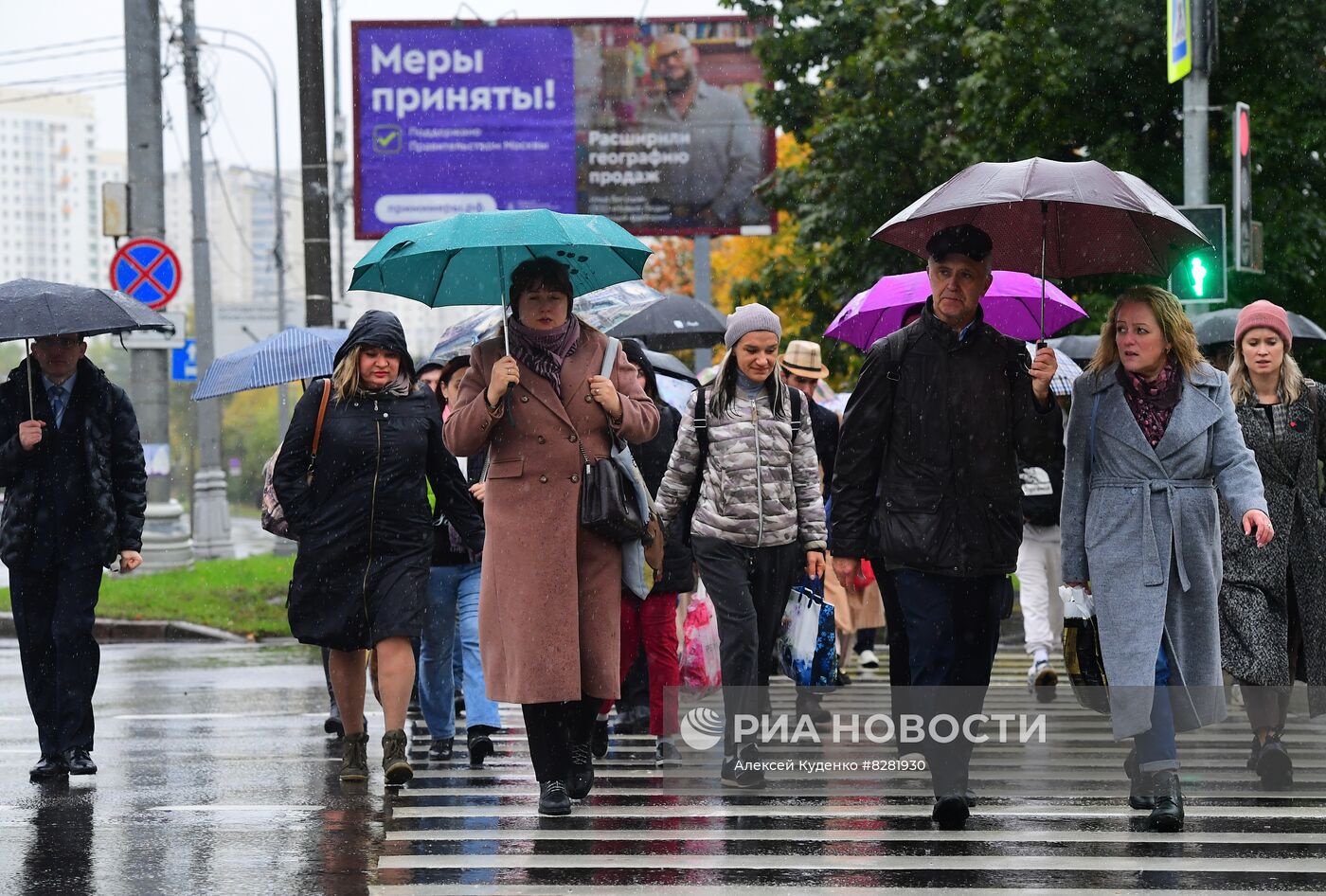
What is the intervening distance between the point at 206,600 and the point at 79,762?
9146 millimetres

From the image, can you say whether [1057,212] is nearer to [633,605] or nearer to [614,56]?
[633,605]

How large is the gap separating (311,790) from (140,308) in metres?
2.22

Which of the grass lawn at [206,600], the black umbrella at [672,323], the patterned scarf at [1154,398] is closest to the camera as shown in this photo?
the patterned scarf at [1154,398]

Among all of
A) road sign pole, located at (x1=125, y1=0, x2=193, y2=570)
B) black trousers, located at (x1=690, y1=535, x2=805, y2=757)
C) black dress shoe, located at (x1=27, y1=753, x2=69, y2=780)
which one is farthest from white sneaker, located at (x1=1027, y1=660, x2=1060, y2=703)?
road sign pole, located at (x1=125, y1=0, x2=193, y2=570)

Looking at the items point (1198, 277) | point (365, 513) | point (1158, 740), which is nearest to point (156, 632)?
point (1198, 277)

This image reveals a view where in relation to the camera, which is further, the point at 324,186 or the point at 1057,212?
the point at 324,186

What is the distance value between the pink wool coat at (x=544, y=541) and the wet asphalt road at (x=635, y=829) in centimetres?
54

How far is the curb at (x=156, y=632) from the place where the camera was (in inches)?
613

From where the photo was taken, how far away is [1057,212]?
7.09 metres

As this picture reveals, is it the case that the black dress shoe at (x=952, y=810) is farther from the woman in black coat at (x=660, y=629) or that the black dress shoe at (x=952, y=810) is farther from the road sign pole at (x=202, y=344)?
the road sign pole at (x=202, y=344)

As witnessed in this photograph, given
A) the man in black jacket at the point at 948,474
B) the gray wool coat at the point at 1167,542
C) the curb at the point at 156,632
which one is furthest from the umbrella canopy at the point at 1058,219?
the curb at the point at 156,632

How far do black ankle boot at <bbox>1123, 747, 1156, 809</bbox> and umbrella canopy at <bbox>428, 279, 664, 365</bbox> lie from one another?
308 cm

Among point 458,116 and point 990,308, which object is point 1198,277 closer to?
point 990,308

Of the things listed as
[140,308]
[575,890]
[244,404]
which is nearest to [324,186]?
[140,308]
